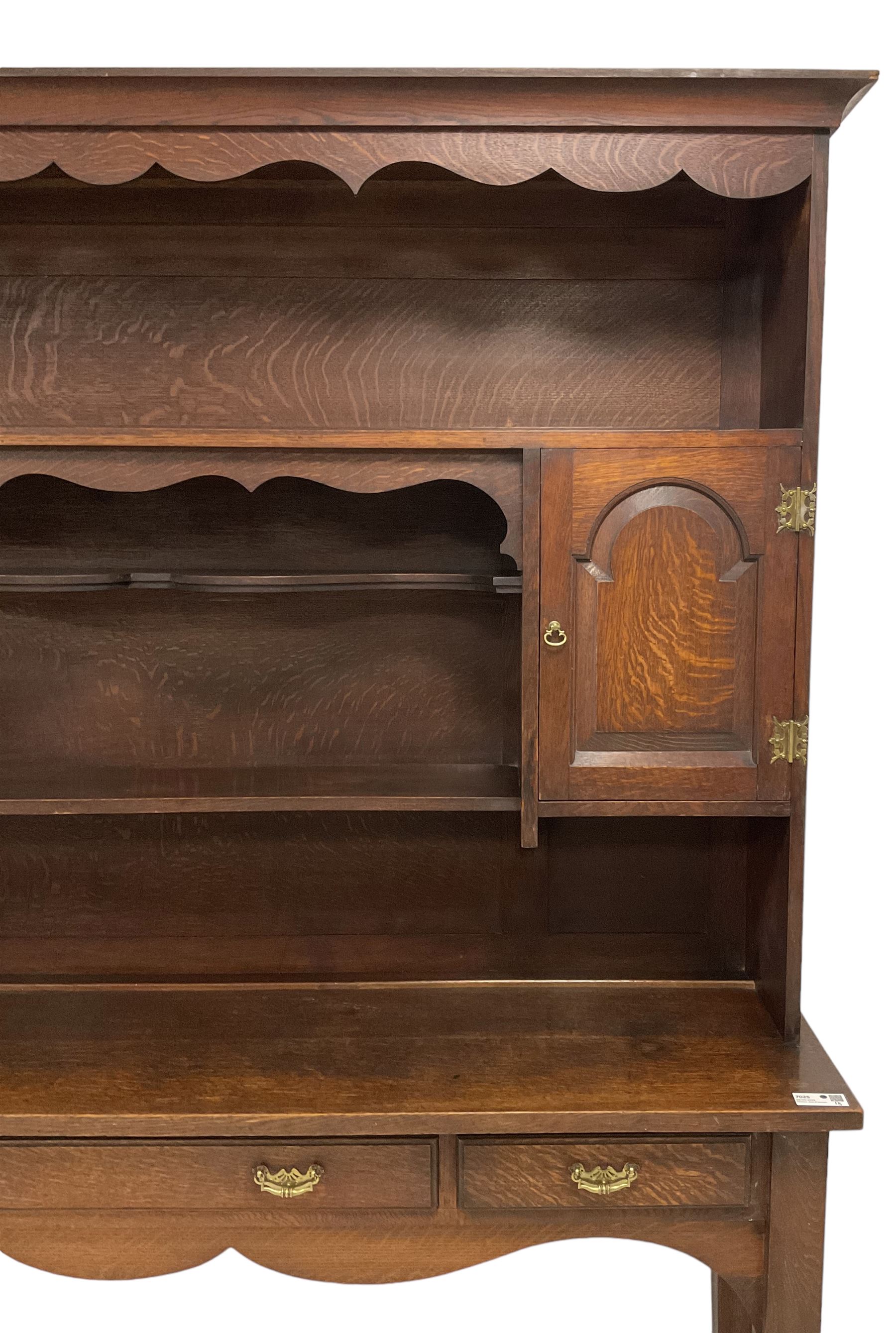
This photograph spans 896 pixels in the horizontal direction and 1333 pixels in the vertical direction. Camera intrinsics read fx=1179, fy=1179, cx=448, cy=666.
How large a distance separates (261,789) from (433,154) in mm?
1226

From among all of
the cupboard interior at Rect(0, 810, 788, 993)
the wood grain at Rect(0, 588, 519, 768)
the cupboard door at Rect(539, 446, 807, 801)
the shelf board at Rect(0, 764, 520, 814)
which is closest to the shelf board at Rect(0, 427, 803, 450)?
the cupboard door at Rect(539, 446, 807, 801)

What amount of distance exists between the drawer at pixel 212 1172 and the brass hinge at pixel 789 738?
0.93 metres

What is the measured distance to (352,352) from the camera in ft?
8.03

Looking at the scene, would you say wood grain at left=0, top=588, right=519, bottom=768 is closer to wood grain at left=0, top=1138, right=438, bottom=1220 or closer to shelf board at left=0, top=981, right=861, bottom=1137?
shelf board at left=0, top=981, right=861, bottom=1137

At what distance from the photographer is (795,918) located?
223 cm

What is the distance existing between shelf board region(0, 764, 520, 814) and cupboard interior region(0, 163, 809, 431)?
727 mm

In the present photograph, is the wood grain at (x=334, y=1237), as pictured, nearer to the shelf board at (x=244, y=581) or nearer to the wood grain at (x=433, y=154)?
the shelf board at (x=244, y=581)

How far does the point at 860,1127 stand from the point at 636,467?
1202mm

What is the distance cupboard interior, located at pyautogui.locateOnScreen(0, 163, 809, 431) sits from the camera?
94.5 inches

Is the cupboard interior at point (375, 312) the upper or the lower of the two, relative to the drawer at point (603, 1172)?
upper

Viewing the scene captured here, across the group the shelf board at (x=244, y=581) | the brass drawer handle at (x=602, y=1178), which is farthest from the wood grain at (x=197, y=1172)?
the shelf board at (x=244, y=581)

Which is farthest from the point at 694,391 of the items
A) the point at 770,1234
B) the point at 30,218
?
the point at 770,1234

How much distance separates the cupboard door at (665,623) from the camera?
211cm

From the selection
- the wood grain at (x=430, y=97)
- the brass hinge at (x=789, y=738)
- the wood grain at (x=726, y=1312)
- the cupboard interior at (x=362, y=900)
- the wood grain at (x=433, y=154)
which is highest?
the wood grain at (x=430, y=97)
